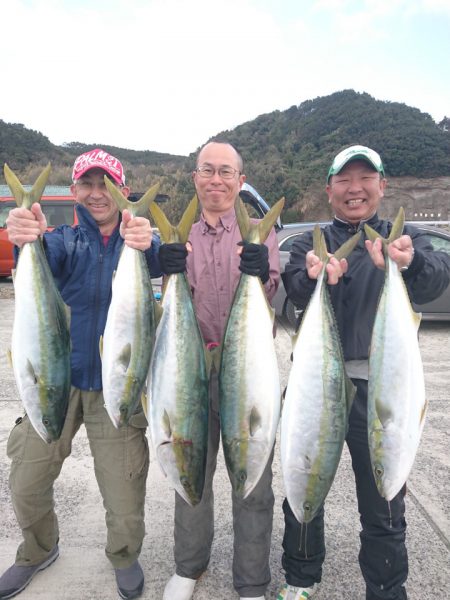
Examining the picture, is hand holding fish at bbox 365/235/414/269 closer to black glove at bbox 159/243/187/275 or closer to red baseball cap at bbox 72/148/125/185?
black glove at bbox 159/243/187/275

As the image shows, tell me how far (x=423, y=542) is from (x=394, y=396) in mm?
1404

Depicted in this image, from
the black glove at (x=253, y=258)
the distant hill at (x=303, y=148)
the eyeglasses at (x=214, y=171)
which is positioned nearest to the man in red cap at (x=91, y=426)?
the eyeglasses at (x=214, y=171)

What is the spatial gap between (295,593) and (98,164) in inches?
90.6

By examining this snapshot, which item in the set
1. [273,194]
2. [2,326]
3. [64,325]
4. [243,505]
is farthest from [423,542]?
[273,194]

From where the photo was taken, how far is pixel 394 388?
1819 mm

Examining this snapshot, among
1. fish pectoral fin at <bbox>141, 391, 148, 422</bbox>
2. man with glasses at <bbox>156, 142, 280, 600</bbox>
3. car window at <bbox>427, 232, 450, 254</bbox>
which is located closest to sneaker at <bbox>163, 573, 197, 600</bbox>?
man with glasses at <bbox>156, 142, 280, 600</bbox>

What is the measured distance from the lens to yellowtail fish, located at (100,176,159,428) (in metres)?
1.92

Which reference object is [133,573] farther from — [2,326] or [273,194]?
[273,194]

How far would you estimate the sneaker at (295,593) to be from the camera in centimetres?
225

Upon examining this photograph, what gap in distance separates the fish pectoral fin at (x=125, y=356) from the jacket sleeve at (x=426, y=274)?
1.24 meters

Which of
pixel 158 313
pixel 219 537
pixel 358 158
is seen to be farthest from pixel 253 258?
pixel 219 537

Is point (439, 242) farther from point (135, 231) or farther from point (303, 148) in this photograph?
point (303, 148)

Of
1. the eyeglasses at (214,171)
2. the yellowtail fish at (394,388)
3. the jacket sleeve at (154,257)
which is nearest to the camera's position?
the yellowtail fish at (394,388)

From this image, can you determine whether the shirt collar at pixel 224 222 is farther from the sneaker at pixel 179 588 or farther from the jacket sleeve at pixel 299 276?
the sneaker at pixel 179 588
